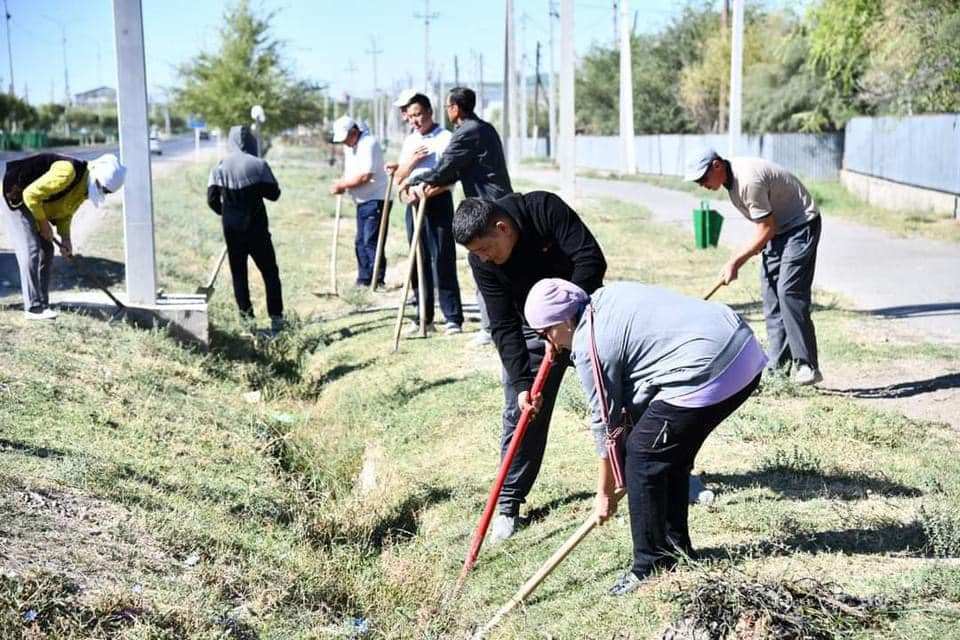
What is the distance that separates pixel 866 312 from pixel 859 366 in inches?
113

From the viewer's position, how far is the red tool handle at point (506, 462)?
15.4 ft

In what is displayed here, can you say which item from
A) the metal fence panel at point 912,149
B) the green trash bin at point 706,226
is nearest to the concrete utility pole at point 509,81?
the metal fence panel at point 912,149

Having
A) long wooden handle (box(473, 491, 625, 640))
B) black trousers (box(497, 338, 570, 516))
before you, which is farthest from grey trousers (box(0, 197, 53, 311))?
long wooden handle (box(473, 491, 625, 640))

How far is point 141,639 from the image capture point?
429cm

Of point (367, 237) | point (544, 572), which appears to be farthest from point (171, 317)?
point (544, 572)

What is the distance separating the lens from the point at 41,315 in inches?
371

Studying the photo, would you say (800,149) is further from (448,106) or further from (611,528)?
(611,528)

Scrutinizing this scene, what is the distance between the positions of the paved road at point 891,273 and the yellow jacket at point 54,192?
7.49 meters

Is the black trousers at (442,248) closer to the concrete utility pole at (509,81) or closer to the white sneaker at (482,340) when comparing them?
the white sneaker at (482,340)

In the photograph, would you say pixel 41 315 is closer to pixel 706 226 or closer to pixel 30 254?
pixel 30 254

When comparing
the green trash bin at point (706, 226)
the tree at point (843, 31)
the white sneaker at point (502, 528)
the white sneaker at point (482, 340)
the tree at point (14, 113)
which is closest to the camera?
the white sneaker at point (502, 528)

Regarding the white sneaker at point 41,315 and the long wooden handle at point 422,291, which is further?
the long wooden handle at point 422,291

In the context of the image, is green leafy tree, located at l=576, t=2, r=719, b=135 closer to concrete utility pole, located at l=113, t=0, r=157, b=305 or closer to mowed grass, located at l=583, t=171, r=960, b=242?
mowed grass, located at l=583, t=171, r=960, b=242

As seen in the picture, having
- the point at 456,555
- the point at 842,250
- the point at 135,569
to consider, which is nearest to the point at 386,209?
the point at 456,555
